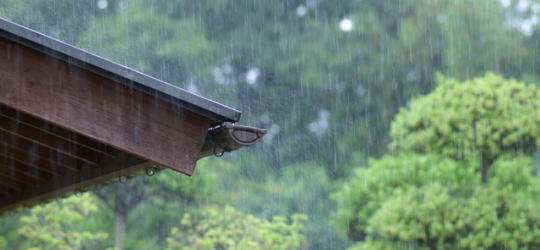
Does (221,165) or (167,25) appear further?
(167,25)

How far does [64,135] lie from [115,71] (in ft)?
2.17

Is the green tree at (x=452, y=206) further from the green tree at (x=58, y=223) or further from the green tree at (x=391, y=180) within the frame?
the green tree at (x=58, y=223)

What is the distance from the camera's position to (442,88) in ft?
26.6

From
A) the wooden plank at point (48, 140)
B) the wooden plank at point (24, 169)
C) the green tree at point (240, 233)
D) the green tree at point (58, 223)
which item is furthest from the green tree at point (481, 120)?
the wooden plank at point (48, 140)

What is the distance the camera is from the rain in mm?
2094

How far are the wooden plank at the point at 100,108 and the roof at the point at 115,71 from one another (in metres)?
0.03

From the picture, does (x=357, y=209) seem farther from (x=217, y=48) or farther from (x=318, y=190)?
(x=217, y=48)

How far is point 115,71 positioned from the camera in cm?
195

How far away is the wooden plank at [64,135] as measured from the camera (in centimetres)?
240

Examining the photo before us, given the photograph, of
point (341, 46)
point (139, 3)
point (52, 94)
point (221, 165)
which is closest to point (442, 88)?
point (221, 165)

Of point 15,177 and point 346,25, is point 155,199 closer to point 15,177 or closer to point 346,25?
point 346,25

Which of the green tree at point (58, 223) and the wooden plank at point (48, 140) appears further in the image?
the green tree at point (58, 223)

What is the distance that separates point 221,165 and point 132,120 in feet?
36.4

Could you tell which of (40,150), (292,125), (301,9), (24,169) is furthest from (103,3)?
(40,150)
